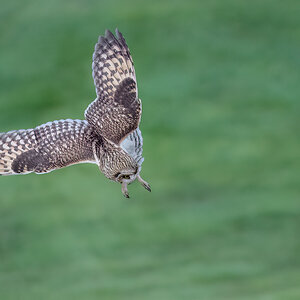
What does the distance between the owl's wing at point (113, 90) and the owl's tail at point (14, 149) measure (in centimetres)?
39

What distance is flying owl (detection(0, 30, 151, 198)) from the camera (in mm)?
4117

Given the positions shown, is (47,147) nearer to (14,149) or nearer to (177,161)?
(14,149)

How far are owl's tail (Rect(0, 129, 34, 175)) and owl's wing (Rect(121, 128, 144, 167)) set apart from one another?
536mm

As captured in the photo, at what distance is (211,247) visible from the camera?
17.6ft

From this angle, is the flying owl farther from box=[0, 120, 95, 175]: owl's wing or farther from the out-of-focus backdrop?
the out-of-focus backdrop

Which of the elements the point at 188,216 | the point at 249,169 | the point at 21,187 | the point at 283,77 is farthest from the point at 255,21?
the point at 21,187

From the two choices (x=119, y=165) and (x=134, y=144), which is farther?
(x=134, y=144)

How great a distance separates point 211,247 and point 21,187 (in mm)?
1751

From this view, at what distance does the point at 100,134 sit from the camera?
13.8 feet

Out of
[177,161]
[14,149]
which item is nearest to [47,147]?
[14,149]

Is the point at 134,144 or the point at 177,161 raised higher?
the point at 177,161

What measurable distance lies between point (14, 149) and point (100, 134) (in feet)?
1.73

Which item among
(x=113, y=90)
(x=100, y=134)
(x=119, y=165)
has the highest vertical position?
(x=113, y=90)

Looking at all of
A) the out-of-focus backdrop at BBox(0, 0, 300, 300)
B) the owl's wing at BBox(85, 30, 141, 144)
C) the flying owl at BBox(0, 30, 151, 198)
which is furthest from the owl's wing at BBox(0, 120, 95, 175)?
the out-of-focus backdrop at BBox(0, 0, 300, 300)
